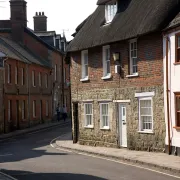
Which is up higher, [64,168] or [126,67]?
[126,67]

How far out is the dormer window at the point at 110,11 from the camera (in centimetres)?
2716

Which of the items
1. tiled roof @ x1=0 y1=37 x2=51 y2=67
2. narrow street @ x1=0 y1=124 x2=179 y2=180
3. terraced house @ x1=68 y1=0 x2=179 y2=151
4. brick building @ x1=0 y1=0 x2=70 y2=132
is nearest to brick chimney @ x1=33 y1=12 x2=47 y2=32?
brick building @ x1=0 y1=0 x2=70 y2=132

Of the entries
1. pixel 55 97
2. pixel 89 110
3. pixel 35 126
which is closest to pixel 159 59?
pixel 89 110

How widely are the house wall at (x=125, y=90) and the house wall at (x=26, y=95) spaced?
1380cm

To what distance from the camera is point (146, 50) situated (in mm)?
23156

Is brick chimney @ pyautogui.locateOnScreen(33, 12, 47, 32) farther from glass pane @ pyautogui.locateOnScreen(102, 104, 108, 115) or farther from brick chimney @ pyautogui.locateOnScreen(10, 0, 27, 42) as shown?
glass pane @ pyautogui.locateOnScreen(102, 104, 108, 115)

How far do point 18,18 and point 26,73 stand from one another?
8.26 metres

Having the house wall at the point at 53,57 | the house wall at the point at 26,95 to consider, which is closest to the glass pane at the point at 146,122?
the house wall at the point at 26,95

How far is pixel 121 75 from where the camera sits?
83.3 feet

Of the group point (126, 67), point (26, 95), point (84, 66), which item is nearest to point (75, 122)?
point (84, 66)

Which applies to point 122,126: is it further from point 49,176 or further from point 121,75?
point 49,176

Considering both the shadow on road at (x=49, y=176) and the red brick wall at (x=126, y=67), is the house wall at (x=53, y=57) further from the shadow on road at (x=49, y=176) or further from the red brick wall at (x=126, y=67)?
the shadow on road at (x=49, y=176)

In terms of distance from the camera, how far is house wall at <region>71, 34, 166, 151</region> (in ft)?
73.3

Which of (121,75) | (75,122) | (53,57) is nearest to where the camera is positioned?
(121,75)
